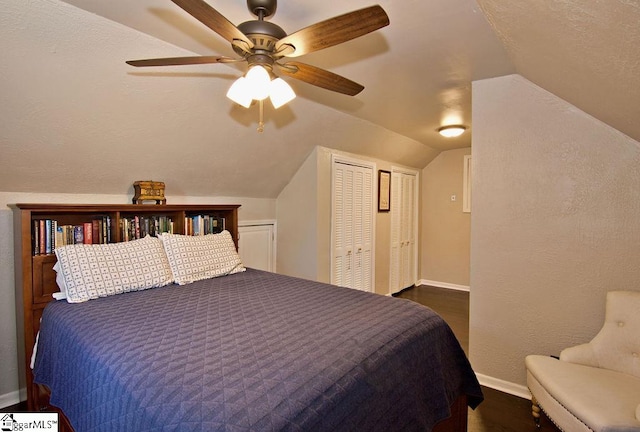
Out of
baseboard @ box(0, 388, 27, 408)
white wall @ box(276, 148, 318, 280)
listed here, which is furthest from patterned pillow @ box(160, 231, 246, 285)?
baseboard @ box(0, 388, 27, 408)

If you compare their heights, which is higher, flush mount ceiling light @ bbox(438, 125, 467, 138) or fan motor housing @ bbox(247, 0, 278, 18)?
flush mount ceiling light @ bbox(438, 125, 467, 138)

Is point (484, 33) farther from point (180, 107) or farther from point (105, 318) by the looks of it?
point (105, 318)

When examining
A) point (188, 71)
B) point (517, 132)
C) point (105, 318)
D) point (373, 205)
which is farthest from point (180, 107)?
point (373, 205)

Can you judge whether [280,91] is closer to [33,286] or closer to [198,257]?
[198,257]

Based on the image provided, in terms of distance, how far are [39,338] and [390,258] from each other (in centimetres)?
392

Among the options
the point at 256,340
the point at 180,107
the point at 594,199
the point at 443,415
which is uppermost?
the point at 180,107

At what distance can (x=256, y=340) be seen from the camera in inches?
55.7

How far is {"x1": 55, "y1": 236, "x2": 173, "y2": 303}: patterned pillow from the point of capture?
1.94 meters

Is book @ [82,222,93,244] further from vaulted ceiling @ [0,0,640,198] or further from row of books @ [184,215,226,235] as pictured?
row of books @ [184,215,226,235]

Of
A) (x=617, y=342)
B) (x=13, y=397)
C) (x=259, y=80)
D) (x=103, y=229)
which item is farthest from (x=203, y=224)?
(x=617, y=342)

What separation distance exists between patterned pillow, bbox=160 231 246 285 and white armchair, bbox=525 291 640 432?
2.17 metres

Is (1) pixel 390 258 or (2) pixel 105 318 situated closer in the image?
(2) pixel 105 318

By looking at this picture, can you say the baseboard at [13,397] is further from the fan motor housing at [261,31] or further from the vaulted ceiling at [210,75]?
the fan motor housing at [261,31]

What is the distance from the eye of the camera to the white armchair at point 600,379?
4.87ft
